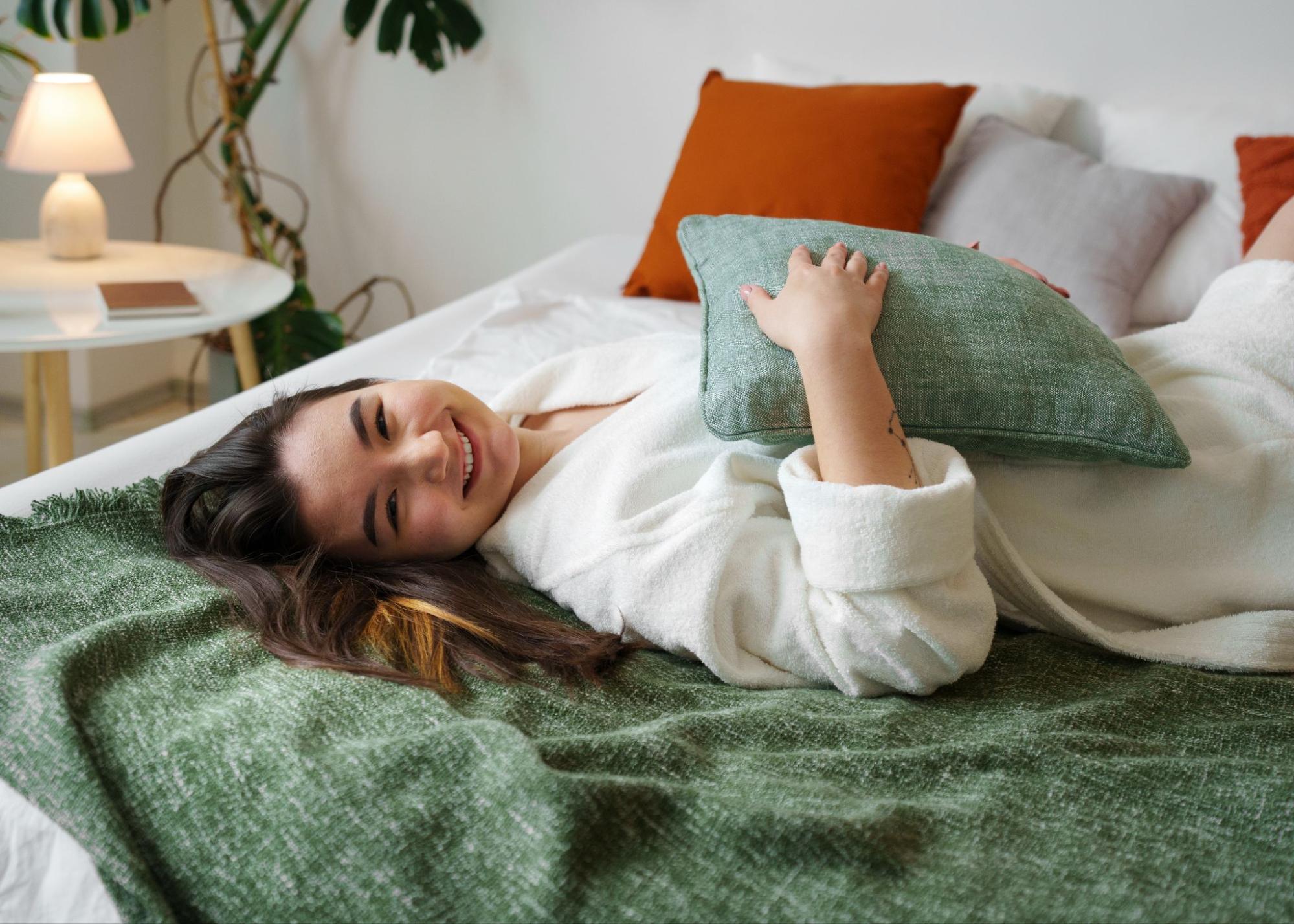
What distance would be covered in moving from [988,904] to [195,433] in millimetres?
1145

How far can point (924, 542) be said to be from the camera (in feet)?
3.04

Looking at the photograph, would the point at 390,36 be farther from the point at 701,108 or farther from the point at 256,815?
the point at 256,815

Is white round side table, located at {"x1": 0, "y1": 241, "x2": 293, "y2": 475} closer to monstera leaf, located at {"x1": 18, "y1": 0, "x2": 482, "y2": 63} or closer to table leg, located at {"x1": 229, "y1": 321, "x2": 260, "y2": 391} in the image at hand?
table leg, located at {"x1": 229, "y1": 321, "x2": 260, "y2": 391}

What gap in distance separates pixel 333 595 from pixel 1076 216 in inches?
56.5

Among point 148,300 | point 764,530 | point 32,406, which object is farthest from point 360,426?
point 32,406

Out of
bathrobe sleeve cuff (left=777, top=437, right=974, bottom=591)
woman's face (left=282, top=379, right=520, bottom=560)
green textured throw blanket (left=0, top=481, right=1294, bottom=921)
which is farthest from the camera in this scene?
woman's face (left=282, top=379, right=520, bottom=560)

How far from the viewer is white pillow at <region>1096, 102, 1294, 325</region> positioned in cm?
186

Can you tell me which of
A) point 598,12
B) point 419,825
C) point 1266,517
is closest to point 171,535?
point 419,825

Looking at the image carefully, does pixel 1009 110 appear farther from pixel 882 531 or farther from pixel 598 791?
pixel 598 791

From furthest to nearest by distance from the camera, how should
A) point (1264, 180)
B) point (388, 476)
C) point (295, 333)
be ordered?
point (295, 333) → point (1264, 180) → point (388, 476)

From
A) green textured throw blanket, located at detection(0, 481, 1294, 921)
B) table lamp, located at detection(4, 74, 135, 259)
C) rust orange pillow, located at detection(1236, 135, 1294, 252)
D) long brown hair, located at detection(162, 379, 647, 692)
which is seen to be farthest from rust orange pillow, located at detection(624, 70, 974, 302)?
green textured throw blanket, located at detection(0, 481, 1294, 921)

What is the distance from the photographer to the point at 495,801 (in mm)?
719

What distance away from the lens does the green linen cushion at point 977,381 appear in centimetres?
103

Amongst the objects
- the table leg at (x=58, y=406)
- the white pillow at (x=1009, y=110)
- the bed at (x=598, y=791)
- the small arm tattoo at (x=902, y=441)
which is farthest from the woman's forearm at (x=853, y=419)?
the table leg at (x=58, y=406)
